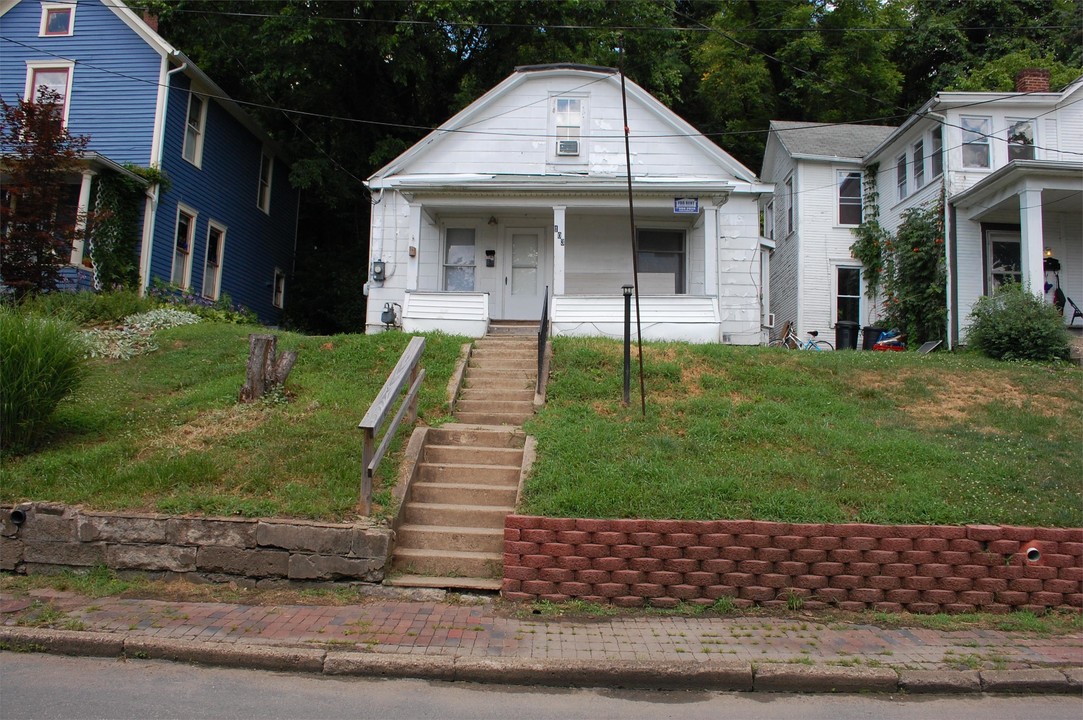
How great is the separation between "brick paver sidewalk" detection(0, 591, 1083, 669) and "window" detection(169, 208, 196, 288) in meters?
13.6

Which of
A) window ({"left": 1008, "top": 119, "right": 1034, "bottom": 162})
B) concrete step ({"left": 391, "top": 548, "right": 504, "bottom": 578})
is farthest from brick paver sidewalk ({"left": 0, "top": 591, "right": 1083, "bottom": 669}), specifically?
window ({"left": 1008, "top": 119, "right": 1034, "bottom": 162})

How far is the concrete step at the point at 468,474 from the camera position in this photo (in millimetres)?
7203

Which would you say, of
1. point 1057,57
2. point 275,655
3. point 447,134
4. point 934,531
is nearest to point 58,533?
point 275,655

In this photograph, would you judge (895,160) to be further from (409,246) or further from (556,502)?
(556,502)

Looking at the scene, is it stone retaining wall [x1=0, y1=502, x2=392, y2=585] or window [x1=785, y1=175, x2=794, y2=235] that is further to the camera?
window [x1=785, y1=175, x2=794, y2=235]

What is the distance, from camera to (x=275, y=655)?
4727 millimetres

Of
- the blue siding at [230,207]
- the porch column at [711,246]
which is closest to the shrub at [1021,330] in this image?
the porch column at [711,246]

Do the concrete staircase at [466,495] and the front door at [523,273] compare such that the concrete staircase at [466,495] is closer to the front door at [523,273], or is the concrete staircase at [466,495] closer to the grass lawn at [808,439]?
the grass lawn at [808,439]

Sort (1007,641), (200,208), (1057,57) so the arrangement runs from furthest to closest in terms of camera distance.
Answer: (1057,57)
(200,208)
(1007,641)

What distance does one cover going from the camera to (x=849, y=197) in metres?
20.6

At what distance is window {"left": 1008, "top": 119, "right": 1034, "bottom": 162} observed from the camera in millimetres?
16719

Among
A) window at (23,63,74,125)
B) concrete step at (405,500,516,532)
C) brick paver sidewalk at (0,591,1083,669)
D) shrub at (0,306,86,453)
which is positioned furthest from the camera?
window at (23,63,74,125)

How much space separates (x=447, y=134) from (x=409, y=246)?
2.79m

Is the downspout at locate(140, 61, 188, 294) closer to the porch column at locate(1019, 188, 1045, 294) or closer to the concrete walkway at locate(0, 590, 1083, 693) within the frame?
the concrete walkway at locate(0, 590, 1083, 693)
